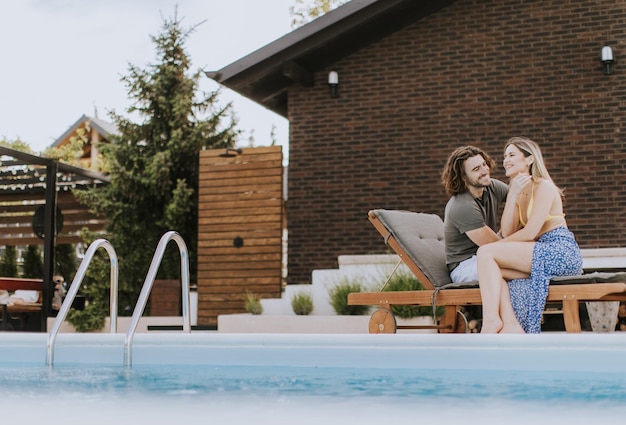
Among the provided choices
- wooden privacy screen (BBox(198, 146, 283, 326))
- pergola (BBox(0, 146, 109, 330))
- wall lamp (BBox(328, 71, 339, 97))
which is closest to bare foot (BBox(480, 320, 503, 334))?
wooden privacy screen (BBox(198, 146, 283, 326))

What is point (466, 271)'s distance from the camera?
5.09 meters

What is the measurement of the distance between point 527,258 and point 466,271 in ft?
1.94

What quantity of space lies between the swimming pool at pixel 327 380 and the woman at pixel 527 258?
0.91m

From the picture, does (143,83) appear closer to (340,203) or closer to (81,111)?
(340,203)

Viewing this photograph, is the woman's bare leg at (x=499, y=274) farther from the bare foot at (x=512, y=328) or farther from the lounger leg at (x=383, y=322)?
the lounger leg at (x=383, y=322)

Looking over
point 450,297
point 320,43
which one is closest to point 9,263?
point 320,43

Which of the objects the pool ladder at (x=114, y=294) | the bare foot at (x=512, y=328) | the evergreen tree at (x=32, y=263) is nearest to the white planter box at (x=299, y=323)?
the pool ladder at (x=114, y=294)

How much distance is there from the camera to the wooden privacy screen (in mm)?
9750

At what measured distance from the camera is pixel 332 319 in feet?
25.9

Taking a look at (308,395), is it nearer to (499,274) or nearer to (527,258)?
(499,274)

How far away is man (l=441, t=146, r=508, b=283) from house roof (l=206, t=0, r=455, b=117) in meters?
4.58

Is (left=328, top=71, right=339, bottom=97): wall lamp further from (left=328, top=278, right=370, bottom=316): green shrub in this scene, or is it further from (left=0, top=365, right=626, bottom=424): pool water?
(left=0, top=365, right=626, bottom=424): pool water

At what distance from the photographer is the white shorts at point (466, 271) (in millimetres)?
5049

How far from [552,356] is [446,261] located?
1884 millimetres
